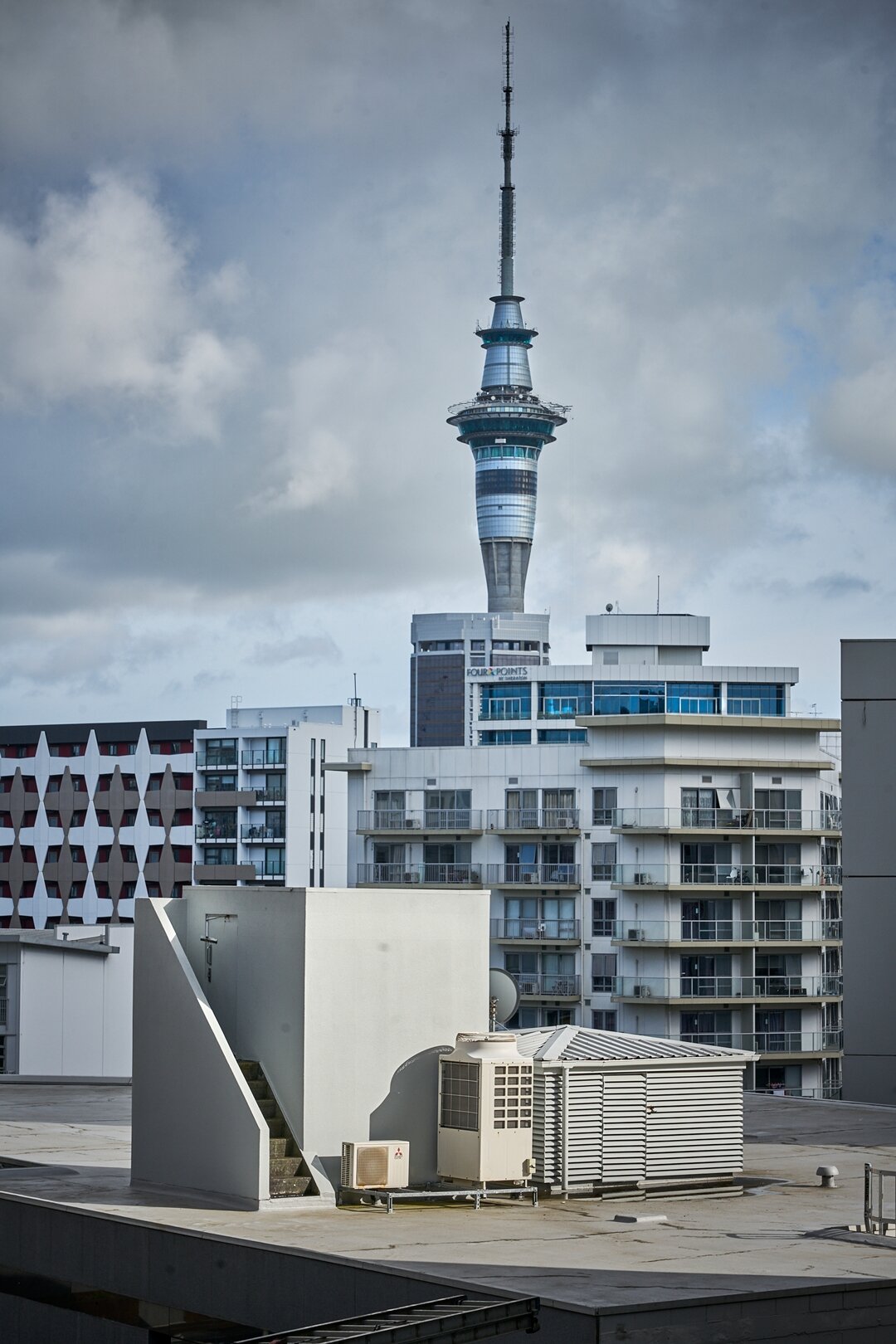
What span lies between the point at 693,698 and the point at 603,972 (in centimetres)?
1975

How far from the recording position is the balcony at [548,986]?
9881 centimetres

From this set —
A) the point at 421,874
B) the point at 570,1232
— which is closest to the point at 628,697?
the point at 421,874

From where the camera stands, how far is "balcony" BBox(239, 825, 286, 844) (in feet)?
508

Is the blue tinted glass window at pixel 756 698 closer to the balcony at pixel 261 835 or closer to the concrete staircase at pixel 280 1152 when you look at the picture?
the balcony at pixel 261 835

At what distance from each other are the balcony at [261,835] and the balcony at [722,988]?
63.0m

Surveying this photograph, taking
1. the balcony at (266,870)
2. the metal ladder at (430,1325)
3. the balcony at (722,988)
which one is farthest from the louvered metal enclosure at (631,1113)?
the balcony at (266,870)

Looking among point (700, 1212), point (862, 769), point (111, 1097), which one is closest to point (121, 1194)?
point (700, 1212)

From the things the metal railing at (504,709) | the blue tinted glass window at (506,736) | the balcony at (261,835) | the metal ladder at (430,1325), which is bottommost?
the metal ladder at (430,1325)

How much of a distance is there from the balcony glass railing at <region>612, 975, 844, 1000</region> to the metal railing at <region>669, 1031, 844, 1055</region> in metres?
1.89

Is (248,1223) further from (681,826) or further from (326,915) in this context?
(681,826)

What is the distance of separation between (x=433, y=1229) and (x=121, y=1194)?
4.63 meters

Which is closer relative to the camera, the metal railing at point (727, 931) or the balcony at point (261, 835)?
the metal railing at point (727, 931)

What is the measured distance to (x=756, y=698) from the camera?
107438 millimetres

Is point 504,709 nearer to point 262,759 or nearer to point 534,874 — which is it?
point 262,759
